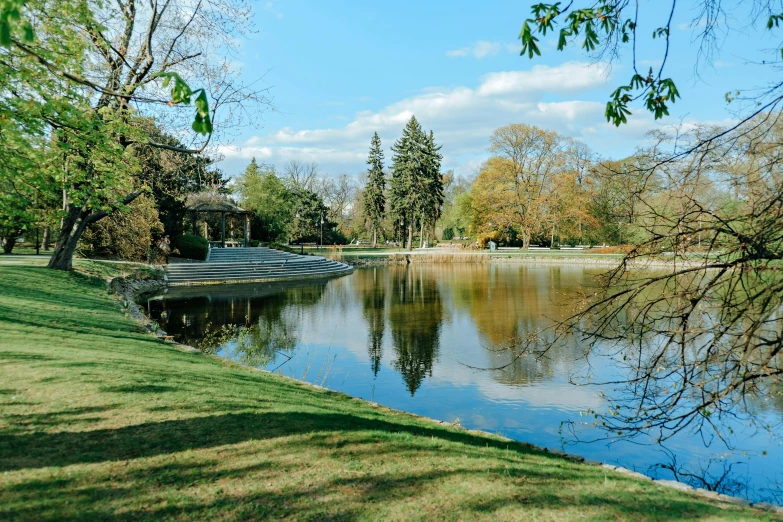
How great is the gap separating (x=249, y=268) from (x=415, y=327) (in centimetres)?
1851

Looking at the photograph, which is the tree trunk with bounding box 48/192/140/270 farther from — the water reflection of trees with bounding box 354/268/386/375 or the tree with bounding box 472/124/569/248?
the tree with bounding box 472/124/569/248

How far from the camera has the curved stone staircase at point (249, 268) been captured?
2705 centimetres

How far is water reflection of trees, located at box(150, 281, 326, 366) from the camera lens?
12328 mm

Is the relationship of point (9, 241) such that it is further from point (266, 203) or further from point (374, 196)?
point (374, 196)

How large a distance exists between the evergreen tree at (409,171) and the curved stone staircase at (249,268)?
1934 centimetres

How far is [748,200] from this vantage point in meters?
4.14

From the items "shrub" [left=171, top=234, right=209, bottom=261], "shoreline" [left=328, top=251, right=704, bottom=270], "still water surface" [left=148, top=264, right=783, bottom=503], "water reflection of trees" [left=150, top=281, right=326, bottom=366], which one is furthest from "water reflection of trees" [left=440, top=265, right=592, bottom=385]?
"shrub" [left=171, top=234, right=209, bottom=261]

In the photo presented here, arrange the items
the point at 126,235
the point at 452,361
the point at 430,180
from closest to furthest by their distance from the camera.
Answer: the point at 452,361 → the point at 126,235 → the point at 430,180

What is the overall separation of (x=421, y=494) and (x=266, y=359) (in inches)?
311

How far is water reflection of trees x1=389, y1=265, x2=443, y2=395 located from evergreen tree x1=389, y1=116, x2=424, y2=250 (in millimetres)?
29149

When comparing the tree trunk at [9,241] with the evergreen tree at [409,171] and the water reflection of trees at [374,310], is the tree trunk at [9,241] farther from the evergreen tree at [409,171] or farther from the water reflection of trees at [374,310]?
the evergreen tree at [409,171]

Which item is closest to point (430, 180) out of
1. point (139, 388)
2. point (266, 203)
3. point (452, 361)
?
point (266, 203)

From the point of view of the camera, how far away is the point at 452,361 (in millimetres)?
11023

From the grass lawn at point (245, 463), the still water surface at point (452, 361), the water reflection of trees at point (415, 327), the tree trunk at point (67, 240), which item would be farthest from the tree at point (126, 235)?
the grass lawn at point (245, 463)
